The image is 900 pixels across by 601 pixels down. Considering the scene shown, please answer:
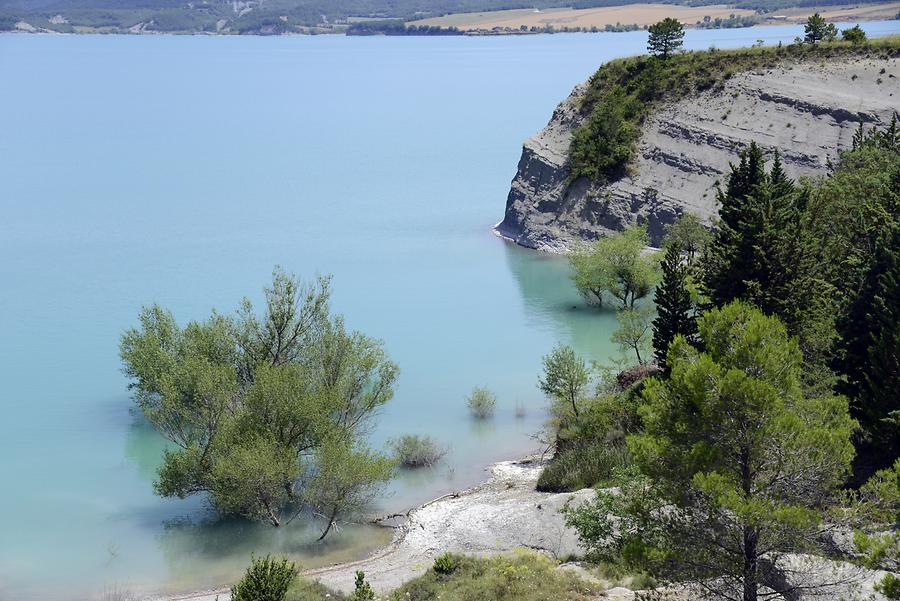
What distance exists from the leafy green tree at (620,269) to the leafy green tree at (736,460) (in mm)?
30714

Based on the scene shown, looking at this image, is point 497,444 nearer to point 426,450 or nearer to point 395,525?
point 426,450

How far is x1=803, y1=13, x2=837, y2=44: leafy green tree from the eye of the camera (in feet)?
225

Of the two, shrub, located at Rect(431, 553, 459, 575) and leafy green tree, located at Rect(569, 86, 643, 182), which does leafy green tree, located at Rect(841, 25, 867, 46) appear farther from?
shrub, located at Rect(431, 553, 459, 575)

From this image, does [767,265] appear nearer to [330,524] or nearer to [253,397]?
[330,524]

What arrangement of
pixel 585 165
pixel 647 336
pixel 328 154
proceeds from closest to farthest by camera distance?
pixel 647 336 < pixel 585 165 < pixel 328 154

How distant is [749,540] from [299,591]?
10.2m

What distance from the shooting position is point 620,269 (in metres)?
50.2

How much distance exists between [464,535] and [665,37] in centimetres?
4975

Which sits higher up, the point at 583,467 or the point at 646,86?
the point at 646,86

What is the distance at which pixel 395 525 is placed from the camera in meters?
30.8

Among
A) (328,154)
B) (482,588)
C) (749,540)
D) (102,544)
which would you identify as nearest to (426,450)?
(102,544)

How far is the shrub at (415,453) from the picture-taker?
115 ft

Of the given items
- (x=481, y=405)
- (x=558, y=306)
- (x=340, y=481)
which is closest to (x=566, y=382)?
(x=481, y=405)


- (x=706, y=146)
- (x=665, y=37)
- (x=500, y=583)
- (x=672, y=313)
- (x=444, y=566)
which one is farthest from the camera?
(x=665, y=37)
